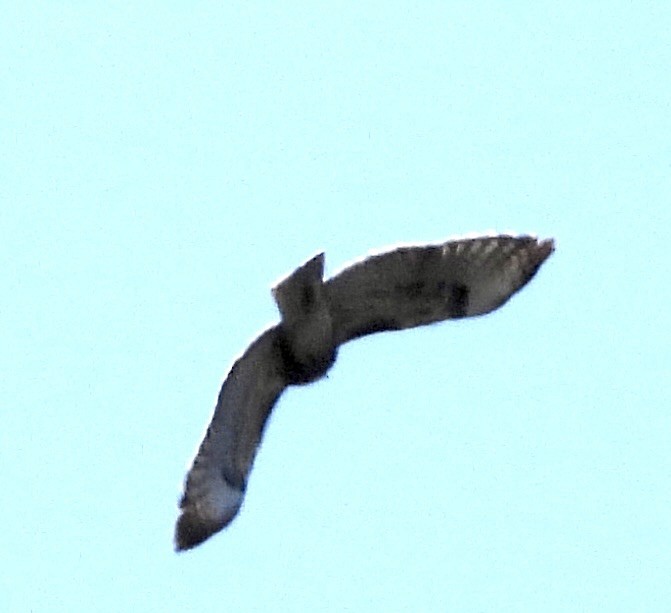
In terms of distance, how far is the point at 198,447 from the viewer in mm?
15266

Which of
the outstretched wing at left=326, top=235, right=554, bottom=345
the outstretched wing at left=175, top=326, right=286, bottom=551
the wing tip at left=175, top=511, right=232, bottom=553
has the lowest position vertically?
the wing tip at left=175, top=511, right=232, bottom=553

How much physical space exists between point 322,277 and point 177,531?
1.76m

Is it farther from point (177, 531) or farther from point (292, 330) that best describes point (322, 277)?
point (177, 531)

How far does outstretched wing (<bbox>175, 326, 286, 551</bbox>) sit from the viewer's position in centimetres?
1520

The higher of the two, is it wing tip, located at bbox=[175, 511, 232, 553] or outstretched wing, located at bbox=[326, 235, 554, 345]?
outstretched wing, located at bbox=[326, 235, 554, 345]

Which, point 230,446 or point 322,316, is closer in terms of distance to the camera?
point 322,316

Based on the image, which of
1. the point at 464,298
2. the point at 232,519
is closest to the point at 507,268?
the point at 464,298

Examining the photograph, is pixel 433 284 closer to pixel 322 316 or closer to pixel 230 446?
pixel 322 316

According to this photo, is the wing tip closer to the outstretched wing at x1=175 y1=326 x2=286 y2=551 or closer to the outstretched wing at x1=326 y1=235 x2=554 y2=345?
the outstretched wing at x1=175 y1=326 x2=286 y2=551

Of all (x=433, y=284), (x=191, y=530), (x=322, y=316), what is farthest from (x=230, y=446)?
(x=433, y=284)

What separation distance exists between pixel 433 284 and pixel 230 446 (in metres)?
1.60

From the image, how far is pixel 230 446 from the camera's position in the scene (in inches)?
611

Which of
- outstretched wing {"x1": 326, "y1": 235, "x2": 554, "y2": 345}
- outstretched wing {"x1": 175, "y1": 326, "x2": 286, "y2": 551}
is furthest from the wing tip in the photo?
outstretched wing {"x1": 326, "y1": 235, "x2": 554, "y2": 345}

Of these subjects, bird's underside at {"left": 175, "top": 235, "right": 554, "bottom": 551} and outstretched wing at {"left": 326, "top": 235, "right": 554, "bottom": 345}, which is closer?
bird's underside at {"left": 175, "top": 235, "right": 554, "bottom": 551}
